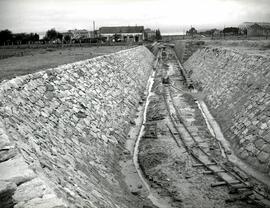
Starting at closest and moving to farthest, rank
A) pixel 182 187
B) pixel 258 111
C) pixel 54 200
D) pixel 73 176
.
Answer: pixel 54 200
pixel 73 176
pixel 182 187
pixel 258 111

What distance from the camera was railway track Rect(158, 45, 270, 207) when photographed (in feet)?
34.2

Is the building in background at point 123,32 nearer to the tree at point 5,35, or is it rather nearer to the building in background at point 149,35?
the building in background at point 149,35

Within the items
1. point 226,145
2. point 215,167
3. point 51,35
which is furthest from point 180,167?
point 51,35

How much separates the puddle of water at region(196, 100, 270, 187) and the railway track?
1.29ft

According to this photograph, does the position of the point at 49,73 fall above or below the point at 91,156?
above

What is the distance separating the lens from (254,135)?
45.5ft

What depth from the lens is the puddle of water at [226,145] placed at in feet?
38.4

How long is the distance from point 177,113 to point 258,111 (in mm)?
6757

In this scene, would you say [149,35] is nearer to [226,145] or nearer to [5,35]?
[5,35]

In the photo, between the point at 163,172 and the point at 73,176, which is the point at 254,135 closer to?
the point at 163,172

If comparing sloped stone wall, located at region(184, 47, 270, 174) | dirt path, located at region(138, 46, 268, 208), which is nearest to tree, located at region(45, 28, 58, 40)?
sloped stone wall, located at region(184, 47, 270, 174)

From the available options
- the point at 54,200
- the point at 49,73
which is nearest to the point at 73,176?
the point at 54,200

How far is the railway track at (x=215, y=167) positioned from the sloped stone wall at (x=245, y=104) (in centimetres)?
122

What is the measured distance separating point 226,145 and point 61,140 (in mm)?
8220
